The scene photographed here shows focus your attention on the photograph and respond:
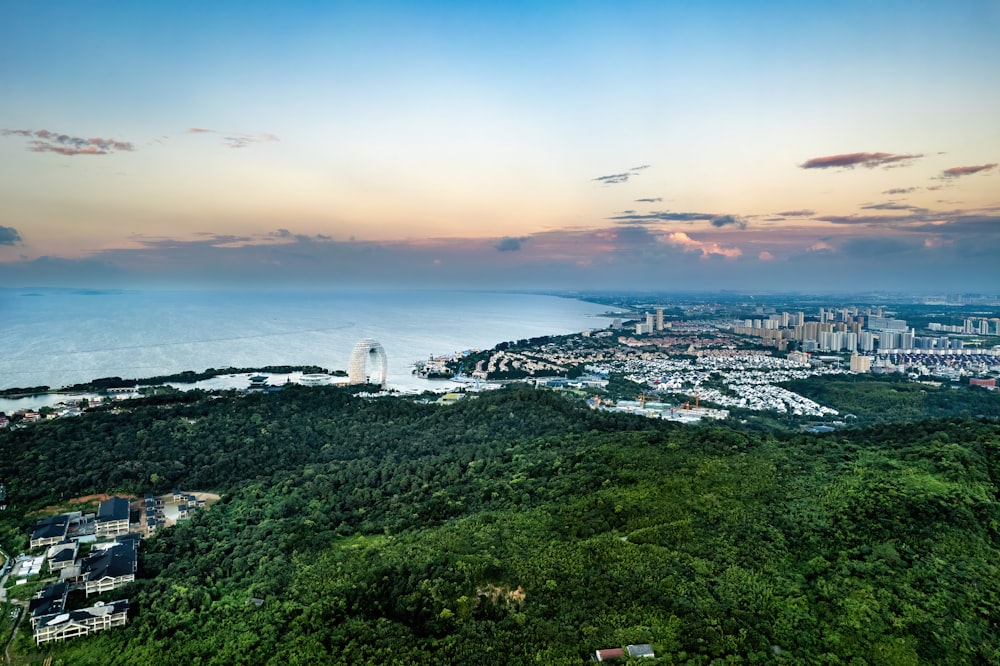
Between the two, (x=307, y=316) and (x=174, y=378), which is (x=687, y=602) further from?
(x=307, y=316)

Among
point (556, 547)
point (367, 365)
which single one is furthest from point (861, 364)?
point (556, 547)

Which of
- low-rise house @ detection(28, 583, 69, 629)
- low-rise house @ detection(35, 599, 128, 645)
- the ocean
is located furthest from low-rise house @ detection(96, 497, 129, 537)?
the ocean

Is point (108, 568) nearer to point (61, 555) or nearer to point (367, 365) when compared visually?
point (61, 555)

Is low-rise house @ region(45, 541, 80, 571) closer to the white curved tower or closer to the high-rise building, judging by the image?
the white curved tower

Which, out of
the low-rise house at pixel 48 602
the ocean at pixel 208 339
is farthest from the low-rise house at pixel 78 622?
the ocean at pixel 208 339

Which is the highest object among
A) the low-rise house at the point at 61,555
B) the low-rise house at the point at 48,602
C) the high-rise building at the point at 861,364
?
the low-rise house at the point at 48,602

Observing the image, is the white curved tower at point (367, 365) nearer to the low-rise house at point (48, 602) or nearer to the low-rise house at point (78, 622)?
the low-rise house at point (48, 602)

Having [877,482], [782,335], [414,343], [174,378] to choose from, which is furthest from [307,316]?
→ [877,482]
